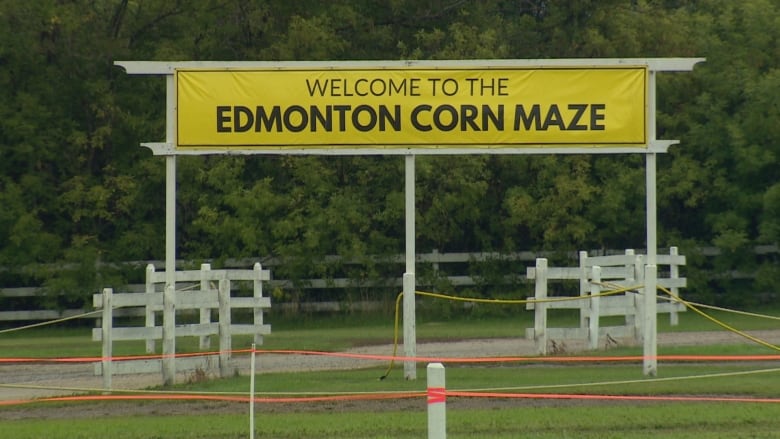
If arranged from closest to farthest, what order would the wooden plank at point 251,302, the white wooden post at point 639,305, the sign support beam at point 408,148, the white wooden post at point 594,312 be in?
the sign support beam at point 408,148 < the white wooden post at point 594,312 < the white wooden post at point 639,305 < the wooden plank at point 251,302

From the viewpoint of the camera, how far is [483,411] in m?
15.3

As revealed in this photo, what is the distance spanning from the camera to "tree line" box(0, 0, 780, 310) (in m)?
33.2

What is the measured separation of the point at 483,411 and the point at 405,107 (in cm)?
518

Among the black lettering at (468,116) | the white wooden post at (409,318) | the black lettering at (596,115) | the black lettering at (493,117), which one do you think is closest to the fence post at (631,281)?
the black lettering at (596,115)

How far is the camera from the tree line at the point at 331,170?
3319 centimetres

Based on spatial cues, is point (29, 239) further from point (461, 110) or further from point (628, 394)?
point (628, 394)

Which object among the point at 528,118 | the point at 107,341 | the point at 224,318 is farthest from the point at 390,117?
the point at 107,341

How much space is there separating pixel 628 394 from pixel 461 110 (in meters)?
4.58

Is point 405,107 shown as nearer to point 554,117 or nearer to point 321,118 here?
point 321,118

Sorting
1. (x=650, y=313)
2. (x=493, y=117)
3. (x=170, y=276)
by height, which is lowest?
(x=650, y=313)

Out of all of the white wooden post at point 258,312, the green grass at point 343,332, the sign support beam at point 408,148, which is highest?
the sign support beam at point 408,148

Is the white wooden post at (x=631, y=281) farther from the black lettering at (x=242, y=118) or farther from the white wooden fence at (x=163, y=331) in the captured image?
the black lettering at (x=242, y=118)

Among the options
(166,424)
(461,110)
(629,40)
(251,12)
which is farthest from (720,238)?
(166,424)

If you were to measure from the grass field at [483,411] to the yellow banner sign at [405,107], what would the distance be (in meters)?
3.17
